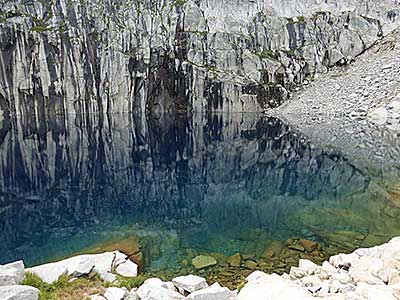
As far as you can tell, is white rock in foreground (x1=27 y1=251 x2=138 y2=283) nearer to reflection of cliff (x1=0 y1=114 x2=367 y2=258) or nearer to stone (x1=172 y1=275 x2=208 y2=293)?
stone (x1=172 y1=275 x2=208 y2=293)

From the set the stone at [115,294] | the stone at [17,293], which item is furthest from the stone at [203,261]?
the stone at [17,293]

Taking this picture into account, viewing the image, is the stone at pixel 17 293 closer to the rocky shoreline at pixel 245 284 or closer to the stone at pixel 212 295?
the rocky shoreline at pixel 245 284

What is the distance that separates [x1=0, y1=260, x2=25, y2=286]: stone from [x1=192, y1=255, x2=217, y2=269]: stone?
22.8 ft

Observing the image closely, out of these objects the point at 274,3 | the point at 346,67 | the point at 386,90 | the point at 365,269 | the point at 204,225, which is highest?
the point at 274,3

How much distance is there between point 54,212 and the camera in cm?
2286

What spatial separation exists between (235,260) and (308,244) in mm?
3753

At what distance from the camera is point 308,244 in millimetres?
17234

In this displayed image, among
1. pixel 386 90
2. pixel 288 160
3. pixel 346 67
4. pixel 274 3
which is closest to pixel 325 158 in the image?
pixel 288 160

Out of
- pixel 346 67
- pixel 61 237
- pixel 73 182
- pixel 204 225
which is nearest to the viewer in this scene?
pixel 61 237

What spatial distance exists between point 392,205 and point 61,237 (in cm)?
1783

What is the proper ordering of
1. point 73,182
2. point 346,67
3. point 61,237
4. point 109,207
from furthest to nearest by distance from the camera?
point 346,67, point 73,182, point 109,207, point 61,237

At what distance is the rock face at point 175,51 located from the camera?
83.4m

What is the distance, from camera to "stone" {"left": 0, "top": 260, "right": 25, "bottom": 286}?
29.0ft

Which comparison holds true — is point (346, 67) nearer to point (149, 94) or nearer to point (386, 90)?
point (386, 90)
